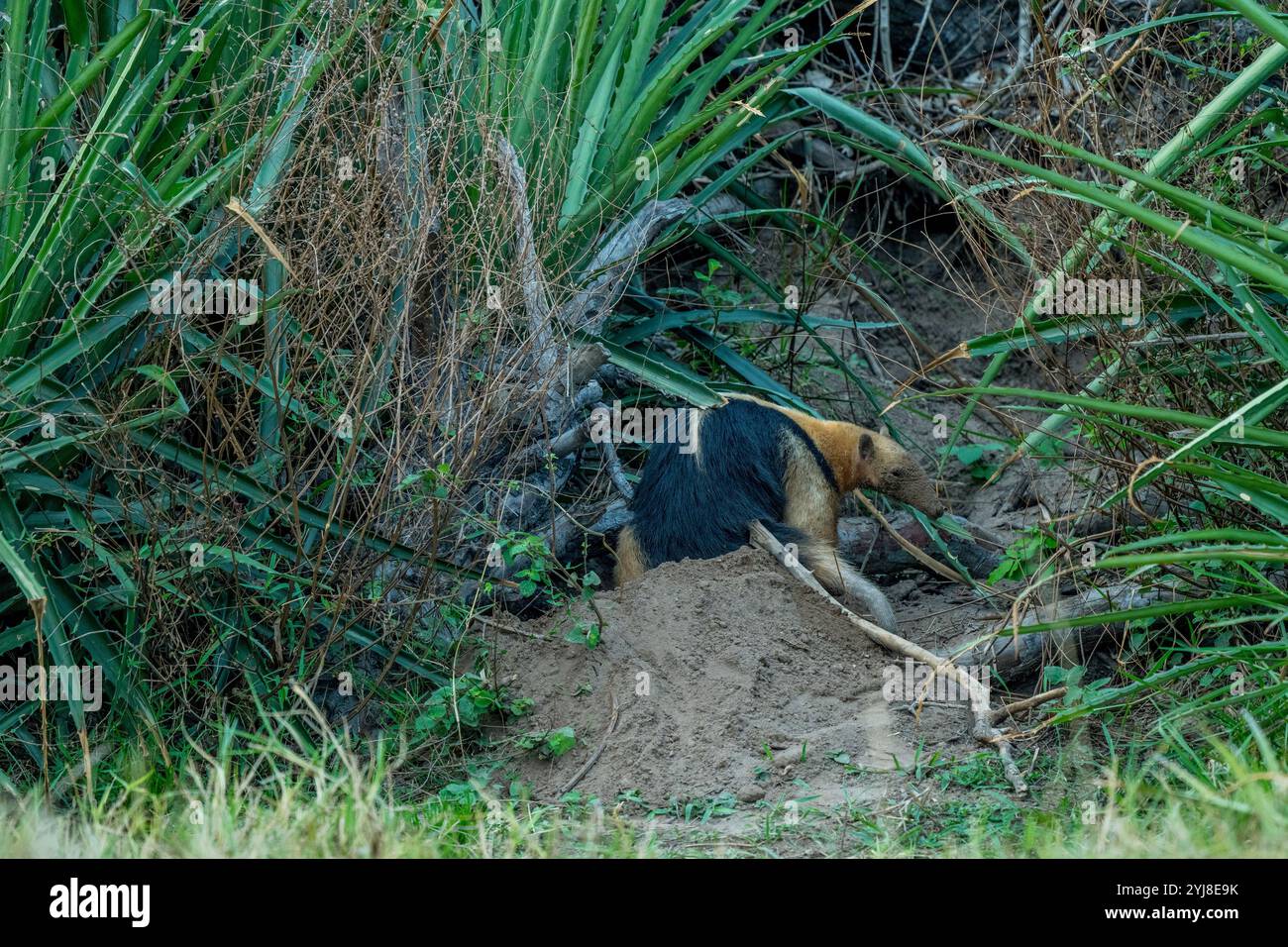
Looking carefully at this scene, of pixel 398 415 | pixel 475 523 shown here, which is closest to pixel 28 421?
pixel 398 415

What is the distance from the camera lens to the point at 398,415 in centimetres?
434

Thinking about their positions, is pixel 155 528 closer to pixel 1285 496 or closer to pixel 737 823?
pixel 737 823

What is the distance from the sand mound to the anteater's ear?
38.7 inches

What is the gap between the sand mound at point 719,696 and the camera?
4301 millimetres

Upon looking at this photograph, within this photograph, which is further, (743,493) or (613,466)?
(613,466)

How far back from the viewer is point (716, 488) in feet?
17.9

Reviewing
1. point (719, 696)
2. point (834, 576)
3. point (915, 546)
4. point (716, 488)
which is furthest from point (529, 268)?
point (915, 546)

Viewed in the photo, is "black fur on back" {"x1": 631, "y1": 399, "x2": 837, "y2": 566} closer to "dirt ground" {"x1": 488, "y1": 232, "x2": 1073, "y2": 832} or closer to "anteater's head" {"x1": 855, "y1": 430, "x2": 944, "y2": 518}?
"dirt ground" {"x1": 488, "y1": 232, "x2": 1073, "y2": 832}

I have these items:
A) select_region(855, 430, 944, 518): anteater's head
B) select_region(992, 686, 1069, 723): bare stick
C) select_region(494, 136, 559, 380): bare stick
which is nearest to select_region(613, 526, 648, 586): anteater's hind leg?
select_region(494, 136, 559, 380): bare stick

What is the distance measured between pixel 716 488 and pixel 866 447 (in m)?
0.94

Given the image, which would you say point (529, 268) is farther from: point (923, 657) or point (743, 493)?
point (923, 657)

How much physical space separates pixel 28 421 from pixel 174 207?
0.83m

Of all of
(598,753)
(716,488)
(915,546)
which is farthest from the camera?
(915,546)

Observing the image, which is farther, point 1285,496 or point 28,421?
point 28,421
